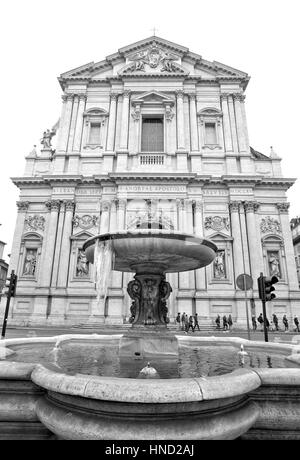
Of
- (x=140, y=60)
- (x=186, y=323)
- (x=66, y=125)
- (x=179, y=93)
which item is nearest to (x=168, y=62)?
(x=140, y=60)

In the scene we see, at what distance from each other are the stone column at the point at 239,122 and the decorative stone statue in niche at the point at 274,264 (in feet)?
24.8

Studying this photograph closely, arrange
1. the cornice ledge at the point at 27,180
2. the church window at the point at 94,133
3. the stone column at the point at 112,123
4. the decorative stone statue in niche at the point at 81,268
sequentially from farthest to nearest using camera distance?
the church window at the point at 94,133 → the stone column at the point at 112,123 → the cornice ledge at the point at 27,180 → the decorative stone statue in niche at the point at 81,268

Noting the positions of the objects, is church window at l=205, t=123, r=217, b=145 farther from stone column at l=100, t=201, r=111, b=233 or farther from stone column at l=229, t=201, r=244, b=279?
stone column at l=100, t=201, r=111, b=233

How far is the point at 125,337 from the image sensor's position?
5.12m

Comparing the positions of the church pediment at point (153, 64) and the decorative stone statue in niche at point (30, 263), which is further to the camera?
the church pediment at point (153, 64)

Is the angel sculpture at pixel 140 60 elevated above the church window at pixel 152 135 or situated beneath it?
elevated above

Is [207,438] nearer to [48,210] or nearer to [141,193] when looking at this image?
[141,193]

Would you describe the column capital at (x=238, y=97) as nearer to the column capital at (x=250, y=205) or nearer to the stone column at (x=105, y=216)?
the column capital at (x=250, y=205)

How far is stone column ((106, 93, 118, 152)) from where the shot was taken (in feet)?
70.7

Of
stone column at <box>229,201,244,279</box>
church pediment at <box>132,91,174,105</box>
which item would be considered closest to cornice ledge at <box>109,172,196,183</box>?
stone column at <box>229,201,244,279</box>

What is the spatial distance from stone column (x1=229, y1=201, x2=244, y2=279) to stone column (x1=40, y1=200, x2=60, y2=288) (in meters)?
11.5

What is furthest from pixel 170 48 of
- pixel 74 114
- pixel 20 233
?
pixel 20 233

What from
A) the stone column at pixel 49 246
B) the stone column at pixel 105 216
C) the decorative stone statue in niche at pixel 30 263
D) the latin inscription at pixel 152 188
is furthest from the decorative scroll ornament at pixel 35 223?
the latin inscription at pixel 152 188

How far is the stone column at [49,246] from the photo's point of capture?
1847 centimetres
